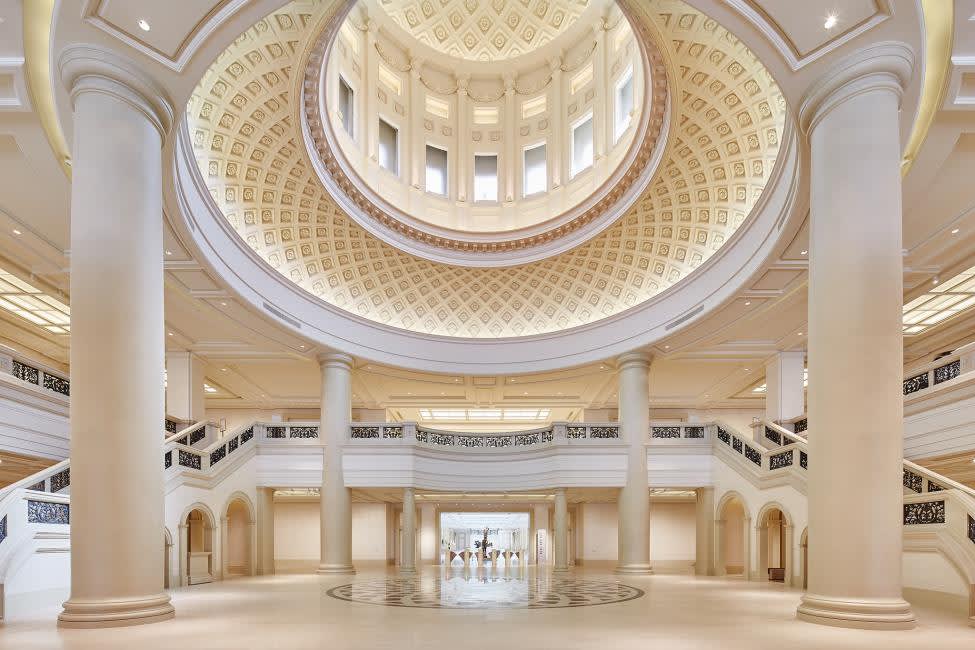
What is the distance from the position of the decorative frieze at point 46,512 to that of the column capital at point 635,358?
1332 centimetres

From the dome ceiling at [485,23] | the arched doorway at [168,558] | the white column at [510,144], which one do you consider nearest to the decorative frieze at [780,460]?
the white column at [510,144]

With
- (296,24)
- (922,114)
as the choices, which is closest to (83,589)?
(296,24)

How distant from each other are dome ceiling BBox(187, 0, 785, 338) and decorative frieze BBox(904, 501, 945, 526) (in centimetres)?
664

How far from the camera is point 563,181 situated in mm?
19859

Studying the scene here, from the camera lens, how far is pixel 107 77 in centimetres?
722

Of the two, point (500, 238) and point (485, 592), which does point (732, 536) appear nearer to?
point (500, 238)

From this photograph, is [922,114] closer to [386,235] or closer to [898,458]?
[898,458]

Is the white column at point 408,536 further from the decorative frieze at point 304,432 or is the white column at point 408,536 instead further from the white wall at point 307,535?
the white wall at point 307,535

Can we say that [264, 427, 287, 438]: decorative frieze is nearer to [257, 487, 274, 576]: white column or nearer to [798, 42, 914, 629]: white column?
[257, 487, 274, 576]: white column

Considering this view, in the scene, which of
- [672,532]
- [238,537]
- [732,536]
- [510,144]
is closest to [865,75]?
[510,144]

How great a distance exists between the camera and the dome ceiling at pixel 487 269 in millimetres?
12500

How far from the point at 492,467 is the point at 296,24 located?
1310 cm

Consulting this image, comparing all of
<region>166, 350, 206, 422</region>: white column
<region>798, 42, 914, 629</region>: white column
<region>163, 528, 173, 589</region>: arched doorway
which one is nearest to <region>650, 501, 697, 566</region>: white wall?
<region>166, 350, 206, 422</region>: white column

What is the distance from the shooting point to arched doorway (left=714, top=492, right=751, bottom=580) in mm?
16531
